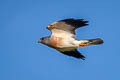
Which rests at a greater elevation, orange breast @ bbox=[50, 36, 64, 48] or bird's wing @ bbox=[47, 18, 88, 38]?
bird's wing @ bbox=[47, 18, 88, 38]

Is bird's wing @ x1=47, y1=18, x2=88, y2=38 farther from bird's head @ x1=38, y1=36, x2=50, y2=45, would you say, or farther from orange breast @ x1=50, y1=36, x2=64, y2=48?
bird's head @ x1=38, y1=36, x2=50, y2=45

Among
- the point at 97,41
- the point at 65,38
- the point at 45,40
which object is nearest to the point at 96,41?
the point at 97,41

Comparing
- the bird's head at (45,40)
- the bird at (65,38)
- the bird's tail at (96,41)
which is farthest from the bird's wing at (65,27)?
the bird's tail at (96,41)

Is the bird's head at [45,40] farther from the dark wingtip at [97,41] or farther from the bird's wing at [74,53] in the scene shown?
the dark wingtip at [97,41]

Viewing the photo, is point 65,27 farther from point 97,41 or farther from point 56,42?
point 97,41

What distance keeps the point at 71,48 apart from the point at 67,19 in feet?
5.03

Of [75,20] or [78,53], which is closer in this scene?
[75,20]

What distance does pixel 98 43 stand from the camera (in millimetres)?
18234

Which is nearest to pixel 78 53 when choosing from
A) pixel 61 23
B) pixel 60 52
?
pixel 60 52

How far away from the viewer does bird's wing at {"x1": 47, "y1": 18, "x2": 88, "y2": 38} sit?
1809 centimetres

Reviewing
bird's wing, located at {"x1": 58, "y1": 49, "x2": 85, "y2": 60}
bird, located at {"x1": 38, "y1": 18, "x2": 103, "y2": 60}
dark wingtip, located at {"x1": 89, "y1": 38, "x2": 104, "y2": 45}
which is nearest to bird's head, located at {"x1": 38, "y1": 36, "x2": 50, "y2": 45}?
bird, located at {"x1": 38, "y1": 18, "x2": 103, "y2": 60}

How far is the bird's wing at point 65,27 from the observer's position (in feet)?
59.4

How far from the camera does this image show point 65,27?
731 inches

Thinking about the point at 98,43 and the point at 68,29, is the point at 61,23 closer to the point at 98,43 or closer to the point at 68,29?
the point at 68,29
